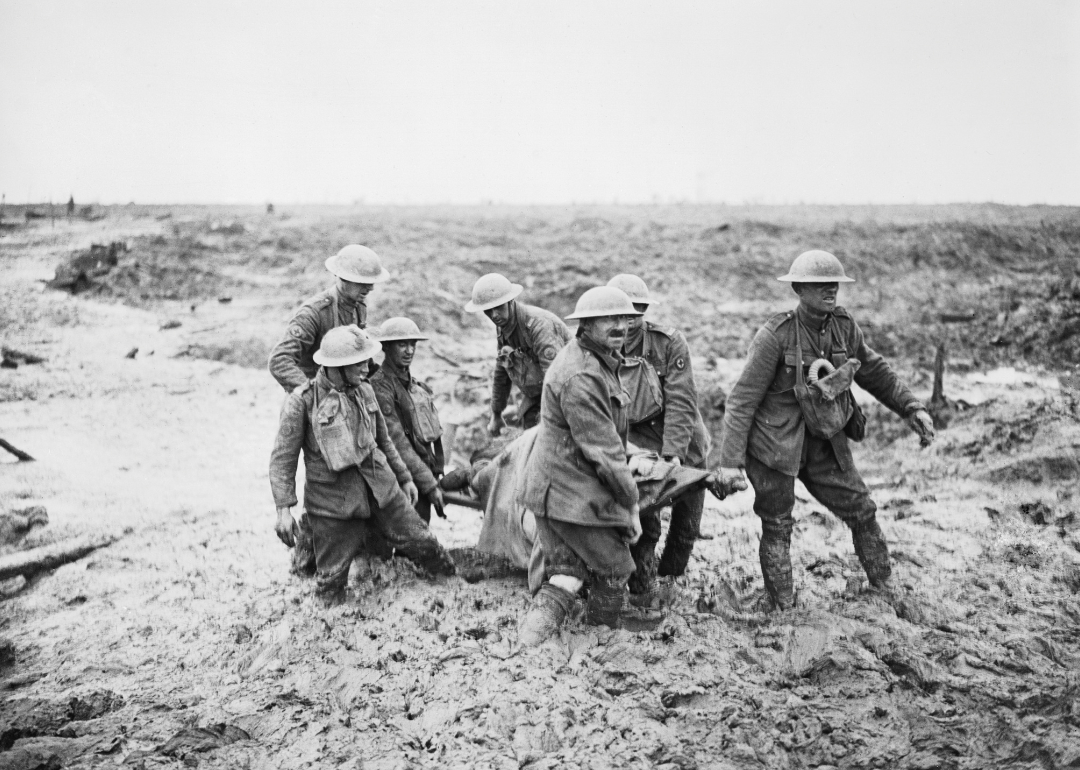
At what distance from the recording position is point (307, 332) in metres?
6.02

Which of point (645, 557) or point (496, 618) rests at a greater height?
point (645, 557)

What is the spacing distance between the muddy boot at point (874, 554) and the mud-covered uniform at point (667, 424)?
0.98 meters

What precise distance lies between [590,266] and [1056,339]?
794 centimetres

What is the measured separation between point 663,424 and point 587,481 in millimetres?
1148

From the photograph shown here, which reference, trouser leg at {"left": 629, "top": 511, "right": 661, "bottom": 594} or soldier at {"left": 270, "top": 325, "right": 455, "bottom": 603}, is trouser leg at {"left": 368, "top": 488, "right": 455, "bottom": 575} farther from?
trouser leg at {"left": 629, "top": 511, "right": 661, "bottom": 594}

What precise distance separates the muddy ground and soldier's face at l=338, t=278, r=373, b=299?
1.63 metres

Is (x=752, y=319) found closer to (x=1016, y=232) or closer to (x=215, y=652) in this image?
(x=1016, y=232)

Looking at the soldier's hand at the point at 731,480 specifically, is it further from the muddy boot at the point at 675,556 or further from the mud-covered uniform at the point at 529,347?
the mud-covered uniform at the point at 529,347

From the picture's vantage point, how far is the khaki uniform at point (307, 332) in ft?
18.8

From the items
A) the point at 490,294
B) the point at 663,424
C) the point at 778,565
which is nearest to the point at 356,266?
the point at 490,294

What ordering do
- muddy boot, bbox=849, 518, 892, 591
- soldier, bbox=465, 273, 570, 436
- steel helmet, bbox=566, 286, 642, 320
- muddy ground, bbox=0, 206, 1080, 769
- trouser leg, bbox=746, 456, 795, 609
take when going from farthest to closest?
soldier, bbox=465, 273, 570, 436 < muddy boot, bbox=849, 518, 892, 591 < trouser leg, bbox=746, 456, 795, 609 < steel helmet, bbox=566, 286, 642, 320 < muddy ground, bbox=0, 206, 1080, 769

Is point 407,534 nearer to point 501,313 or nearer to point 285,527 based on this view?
point 285,527

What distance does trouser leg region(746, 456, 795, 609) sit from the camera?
5.15 meters

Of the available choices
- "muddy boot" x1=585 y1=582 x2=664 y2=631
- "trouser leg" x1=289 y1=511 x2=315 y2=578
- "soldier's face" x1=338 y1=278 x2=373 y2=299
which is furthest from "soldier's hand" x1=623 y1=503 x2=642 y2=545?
"soldier's face" x1=338 y1=278 x2=373 y2=299
